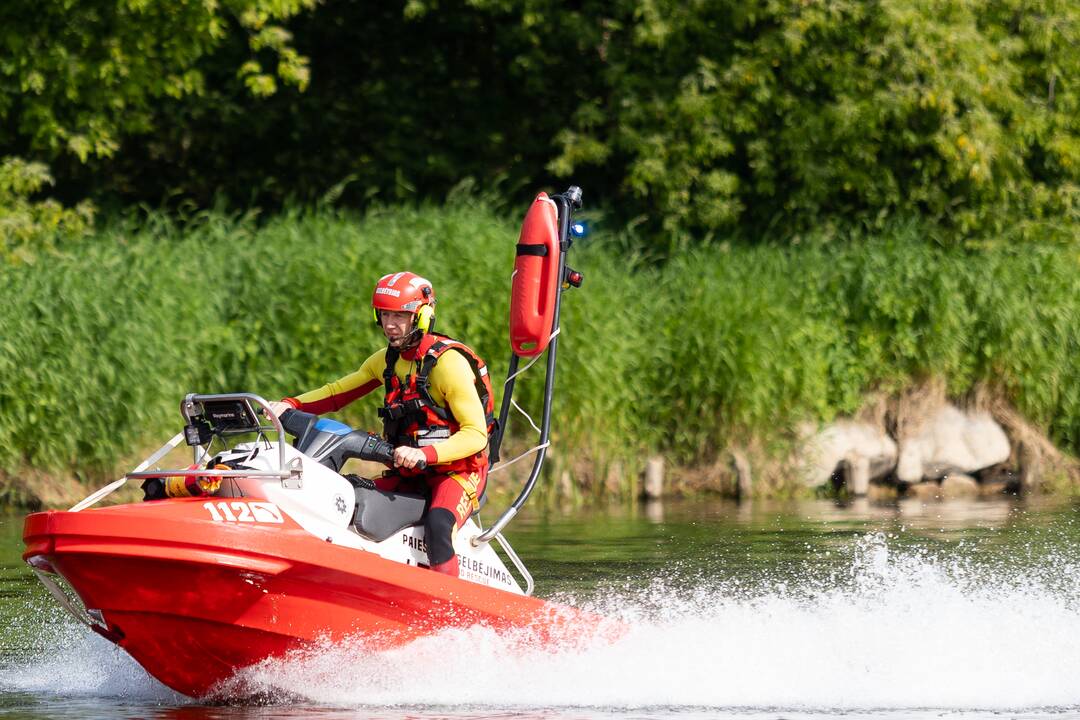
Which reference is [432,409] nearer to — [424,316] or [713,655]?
[424,316]

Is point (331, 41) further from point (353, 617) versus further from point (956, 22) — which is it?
point (353, 617)

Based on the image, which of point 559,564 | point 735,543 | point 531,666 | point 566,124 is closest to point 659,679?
point 531,666

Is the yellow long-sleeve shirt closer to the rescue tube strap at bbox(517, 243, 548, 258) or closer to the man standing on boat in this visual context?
the man standing on boat

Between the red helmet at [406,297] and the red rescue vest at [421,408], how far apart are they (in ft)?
0.45

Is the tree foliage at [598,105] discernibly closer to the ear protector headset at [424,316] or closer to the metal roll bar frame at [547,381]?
the metal roll bar frame at [547,381]

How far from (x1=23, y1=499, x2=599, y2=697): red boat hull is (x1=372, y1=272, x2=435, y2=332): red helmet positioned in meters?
1.20

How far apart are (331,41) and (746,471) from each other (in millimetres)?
9506

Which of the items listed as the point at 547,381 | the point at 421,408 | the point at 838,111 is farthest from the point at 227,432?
the point at 838,111

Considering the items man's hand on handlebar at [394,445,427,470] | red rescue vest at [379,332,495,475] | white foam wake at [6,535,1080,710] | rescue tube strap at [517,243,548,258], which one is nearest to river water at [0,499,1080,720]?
white foam wake at [6,535,1080,710]

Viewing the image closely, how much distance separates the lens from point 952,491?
53.9 ft

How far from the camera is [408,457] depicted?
775 centimetres

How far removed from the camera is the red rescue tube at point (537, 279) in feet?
28.8

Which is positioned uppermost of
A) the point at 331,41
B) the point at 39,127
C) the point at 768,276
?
the point at 331,41

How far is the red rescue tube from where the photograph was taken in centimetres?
879
